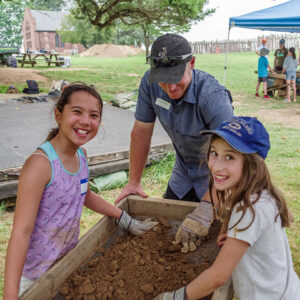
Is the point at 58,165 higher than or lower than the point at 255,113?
higher

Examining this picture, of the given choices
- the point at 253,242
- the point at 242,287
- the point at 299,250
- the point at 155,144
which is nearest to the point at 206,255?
the point at 242,287

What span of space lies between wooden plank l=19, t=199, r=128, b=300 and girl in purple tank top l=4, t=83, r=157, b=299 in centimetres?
9

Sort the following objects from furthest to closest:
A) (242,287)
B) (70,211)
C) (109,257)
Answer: (109,257), (70,211), (242,287)

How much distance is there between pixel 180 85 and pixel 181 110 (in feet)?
0.68

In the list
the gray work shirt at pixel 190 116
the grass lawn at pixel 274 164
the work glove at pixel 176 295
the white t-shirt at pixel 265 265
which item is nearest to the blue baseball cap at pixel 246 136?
the white t-shirt at pixel 265 265

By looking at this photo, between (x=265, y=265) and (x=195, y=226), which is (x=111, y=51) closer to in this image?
(x=195, y=226)

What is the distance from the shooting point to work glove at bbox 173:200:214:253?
1885 mm

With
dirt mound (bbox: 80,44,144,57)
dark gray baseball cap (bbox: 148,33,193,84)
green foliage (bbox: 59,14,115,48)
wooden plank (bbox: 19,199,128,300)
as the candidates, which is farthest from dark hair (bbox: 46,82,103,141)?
green foliage (bbox: 59,14,115,48)

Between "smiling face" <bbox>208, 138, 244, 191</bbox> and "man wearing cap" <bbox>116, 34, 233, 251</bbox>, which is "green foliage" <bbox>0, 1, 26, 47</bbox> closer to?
"man wearing cap" <bbox>116, 34, 233, 251</bbox>

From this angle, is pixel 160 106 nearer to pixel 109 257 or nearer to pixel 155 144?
pixel 109 257

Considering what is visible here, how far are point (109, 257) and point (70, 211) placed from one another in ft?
1.17

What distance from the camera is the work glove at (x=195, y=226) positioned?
1.88 m

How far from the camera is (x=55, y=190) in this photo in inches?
60.3

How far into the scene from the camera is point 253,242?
129cm
